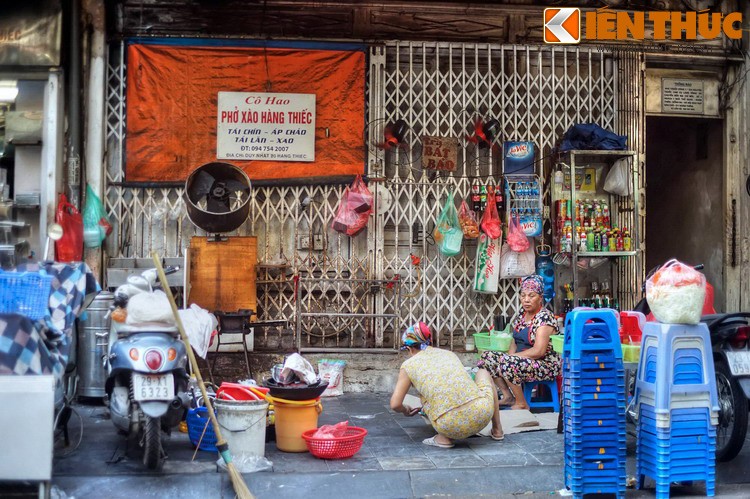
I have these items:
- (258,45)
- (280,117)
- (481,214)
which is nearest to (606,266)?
(481,214)

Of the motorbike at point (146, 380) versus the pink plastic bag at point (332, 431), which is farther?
the pink plastic bag at point (332, 431)

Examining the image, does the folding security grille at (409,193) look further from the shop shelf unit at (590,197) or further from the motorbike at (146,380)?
the motorbike at (146,380)

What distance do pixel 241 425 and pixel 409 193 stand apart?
3.95 metres

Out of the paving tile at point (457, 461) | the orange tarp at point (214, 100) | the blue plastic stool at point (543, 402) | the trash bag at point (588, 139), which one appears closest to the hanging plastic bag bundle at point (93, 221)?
the orange tarp at point (214, 100)

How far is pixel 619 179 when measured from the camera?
8852 millimetres

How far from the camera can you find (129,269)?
788 centimetres

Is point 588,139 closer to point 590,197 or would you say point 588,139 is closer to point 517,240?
point 590,197

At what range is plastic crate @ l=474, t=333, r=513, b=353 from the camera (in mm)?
7625

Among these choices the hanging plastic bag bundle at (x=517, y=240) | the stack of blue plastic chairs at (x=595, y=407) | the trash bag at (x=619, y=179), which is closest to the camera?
the stack of blue plastic chairs at (x=595, y=407)

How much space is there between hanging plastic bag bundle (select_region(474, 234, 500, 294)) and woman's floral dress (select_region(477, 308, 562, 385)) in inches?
56.5

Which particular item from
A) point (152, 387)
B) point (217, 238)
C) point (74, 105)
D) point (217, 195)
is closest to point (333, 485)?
point (152, 387)

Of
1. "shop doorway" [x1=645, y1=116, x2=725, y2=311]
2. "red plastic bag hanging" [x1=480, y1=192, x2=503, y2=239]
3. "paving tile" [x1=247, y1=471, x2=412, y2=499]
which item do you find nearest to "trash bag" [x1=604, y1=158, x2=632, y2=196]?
"red plastic bag hanging" [x1=480, y1=192, x2=503, y2=239]

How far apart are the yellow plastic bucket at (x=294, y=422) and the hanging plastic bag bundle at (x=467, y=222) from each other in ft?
10.7

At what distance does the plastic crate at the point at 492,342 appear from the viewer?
7.62 m
